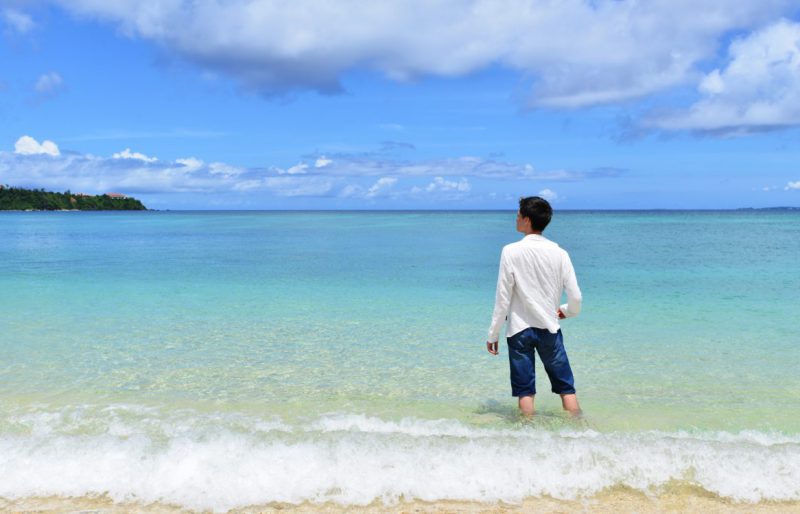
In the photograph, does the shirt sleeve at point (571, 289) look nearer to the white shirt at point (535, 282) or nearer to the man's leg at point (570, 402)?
the white shirt at point (535, 282)

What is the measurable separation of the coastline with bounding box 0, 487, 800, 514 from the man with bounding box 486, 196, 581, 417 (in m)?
1.34

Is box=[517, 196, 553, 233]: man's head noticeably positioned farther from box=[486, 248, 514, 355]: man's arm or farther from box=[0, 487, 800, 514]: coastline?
box=[0, 487, 800, 514]: coastline

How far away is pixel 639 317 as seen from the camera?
11.5 metres

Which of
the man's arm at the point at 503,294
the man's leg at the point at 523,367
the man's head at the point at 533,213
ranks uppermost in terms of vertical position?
the man's head at the point at 533,213

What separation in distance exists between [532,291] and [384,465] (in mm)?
1957

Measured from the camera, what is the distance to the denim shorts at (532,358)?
523 cm

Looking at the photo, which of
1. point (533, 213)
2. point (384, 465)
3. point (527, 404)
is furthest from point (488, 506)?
point (533, 213)

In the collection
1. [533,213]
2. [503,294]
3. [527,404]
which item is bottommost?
[527,404]

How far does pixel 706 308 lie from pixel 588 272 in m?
7.86

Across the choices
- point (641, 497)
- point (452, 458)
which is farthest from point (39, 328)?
point (641, 497)

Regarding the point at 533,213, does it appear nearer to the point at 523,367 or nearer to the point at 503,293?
the point at 503,293

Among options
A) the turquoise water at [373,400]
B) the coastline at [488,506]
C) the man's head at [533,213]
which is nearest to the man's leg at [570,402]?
the turquoise water at [373,400]

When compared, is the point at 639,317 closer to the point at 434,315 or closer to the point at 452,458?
the point at 434,315

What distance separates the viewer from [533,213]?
16.5ft
